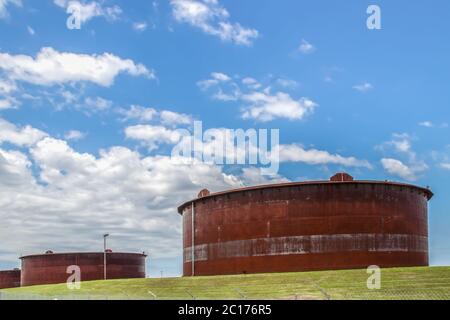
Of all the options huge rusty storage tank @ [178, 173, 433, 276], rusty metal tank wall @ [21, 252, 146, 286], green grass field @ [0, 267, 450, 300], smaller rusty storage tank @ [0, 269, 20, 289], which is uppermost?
huge rusty storage tank @ [178, 173, 433, 276]

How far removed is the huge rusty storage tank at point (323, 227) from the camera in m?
45.9

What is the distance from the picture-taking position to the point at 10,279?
96812 mm

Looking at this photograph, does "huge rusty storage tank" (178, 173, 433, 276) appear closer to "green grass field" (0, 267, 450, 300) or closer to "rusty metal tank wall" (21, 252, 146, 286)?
"green grass field" (0, 267, 450, 300)

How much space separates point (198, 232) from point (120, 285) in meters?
9.33

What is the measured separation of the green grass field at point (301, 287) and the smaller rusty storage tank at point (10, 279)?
2271 inches

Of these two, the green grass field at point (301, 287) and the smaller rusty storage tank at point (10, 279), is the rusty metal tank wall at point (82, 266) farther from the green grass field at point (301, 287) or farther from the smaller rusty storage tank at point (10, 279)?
the green grass field at point (301, 287)

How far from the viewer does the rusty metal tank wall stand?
78.6 meters

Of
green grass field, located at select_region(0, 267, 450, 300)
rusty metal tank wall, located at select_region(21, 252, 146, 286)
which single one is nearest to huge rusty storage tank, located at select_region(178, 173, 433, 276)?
green grass field, located at select_region(0, 267, 450, 300)

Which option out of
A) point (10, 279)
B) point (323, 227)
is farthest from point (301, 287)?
point (10, 279)

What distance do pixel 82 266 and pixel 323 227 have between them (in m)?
43.6

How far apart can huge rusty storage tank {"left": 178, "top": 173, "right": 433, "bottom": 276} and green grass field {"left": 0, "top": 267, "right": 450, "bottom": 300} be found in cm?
526

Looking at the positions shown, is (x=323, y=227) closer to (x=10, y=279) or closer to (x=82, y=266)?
(x=82, y=266)

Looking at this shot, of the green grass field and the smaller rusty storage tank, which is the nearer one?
the green grass field
